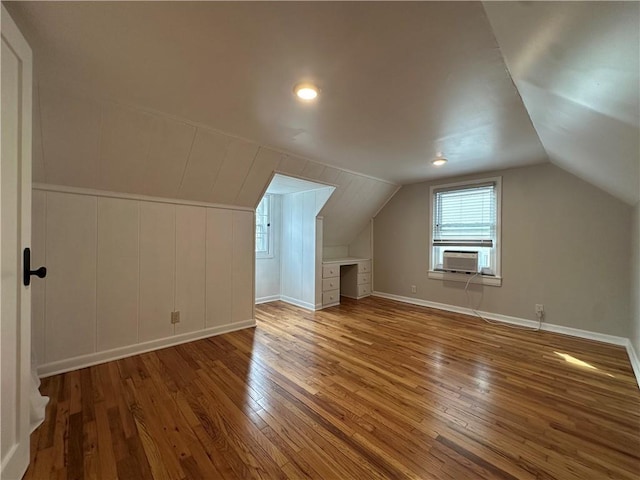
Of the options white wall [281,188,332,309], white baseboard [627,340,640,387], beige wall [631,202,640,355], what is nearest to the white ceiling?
white wall [281,188,332,309]

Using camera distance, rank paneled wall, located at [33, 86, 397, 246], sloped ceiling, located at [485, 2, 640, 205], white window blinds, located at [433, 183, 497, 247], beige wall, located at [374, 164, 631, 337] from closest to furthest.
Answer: sloped ceiling, located at [485, 2, 640, 205] → paneled wall, located at [33, 86, 397, 246] → beige wall, located at [374, 164, 631, 337] → white window blinds, located at [433, 183, 497, 247]

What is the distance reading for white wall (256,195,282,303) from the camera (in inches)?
184

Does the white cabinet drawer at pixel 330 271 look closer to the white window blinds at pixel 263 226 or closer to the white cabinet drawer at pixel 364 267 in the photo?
the white cabinet drawer at pixel 364 267

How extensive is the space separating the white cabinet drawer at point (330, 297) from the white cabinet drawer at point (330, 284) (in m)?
0.07

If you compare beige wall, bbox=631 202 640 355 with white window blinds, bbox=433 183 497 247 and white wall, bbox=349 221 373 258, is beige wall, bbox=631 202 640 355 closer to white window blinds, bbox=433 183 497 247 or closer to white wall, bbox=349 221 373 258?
white window blinds, bbox=433 183 497 247

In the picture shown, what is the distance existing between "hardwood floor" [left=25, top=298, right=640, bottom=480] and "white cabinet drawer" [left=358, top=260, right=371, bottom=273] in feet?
7.23

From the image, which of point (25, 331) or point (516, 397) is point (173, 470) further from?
point (516, 397)

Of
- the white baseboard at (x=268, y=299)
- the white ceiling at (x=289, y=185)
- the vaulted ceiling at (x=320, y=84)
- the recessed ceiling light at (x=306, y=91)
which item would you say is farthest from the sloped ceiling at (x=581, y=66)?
the white baseboard at (x=268, y=299)

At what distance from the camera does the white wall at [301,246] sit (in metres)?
4.23

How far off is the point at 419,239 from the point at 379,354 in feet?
8.23

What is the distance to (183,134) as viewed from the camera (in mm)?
2283

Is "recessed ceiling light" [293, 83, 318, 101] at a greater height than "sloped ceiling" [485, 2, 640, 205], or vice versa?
"recessed ceiling light" [293, 83, 318, 101]

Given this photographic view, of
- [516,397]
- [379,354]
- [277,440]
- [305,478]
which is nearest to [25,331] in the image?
[277,440]

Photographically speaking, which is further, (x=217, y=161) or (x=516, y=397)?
(x=217, y=161)
